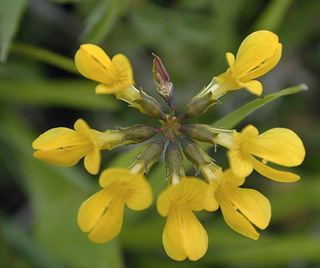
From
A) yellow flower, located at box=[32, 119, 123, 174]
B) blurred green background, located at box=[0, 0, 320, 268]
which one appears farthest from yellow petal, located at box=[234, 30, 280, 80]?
blurred green background, located at box=[0, 0, 320, 268]

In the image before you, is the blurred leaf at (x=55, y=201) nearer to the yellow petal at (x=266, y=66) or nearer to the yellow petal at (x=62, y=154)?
the yellow petal at (x=62, y=154)

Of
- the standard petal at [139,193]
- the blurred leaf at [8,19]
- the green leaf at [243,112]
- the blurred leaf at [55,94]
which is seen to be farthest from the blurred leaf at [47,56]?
the standard petal at [139,193]

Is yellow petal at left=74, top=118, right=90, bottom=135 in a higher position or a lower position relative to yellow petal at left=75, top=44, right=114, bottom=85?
lower

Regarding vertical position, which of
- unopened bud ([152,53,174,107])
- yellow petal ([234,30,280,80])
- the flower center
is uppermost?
yellow petal ([234,30,280,80])

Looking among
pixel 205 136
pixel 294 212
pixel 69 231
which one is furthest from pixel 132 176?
pixel 294 212

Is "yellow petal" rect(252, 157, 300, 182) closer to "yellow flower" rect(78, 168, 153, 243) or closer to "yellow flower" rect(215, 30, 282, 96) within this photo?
"yellow flower" rect(215, 30, 282, 96)

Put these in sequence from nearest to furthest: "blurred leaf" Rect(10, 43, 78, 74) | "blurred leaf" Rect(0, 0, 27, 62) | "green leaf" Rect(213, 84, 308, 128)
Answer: "green leaf" Rect(213, 84, 308, 128), "blurred leaf" Rect(0, 0, 27, 62), "blurred leaf" Rect(10, 43, 78, 74)

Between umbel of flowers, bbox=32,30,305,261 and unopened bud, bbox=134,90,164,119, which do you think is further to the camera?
unopened bud, bbox=134,90,164,119

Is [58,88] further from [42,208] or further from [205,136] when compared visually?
[205,136]
